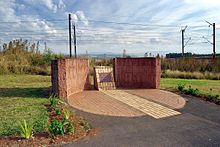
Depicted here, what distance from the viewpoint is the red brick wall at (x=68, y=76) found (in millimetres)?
9609

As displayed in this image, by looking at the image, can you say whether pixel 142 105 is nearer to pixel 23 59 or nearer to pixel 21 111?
pixel 21 111

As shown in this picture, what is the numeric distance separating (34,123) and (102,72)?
692 centimetres

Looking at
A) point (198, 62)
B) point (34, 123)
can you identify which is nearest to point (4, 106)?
point (34, 123)

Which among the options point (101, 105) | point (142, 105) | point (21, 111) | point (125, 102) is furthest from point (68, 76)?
point (142, 105)

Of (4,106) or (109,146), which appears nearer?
(109,146)

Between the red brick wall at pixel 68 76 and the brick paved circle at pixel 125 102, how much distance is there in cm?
40

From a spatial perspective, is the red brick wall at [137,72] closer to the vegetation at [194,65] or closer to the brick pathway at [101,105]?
the brick pathway at [101,105]

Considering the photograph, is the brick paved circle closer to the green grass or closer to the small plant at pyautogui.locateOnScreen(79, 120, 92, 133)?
the small plant at pyautogui.locateOnScreen(79, 120, 92, 133)

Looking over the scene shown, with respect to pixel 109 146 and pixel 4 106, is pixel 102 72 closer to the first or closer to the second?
pixel 4 106

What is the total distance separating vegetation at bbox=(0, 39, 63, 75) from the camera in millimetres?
20577

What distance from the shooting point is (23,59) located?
22.2m

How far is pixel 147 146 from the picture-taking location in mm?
4938

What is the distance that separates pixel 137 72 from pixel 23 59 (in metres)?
13.1

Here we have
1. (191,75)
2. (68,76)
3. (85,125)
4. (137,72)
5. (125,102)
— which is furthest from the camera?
(191,75)
